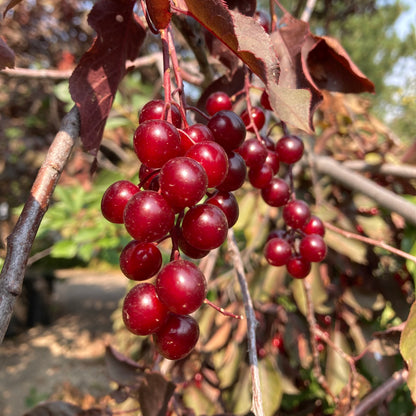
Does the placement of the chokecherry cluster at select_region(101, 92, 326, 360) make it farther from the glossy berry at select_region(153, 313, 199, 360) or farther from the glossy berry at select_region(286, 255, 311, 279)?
the glossy berry at select_region(286, 255, 311, 279)

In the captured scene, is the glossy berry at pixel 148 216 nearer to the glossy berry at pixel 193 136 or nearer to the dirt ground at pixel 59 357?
the glossy berry at pixel 193 136

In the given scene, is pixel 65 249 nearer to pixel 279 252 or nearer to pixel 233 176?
pixel 279 252

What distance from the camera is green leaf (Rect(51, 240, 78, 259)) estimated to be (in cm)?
128

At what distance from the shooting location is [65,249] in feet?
4.30

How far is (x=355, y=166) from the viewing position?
4.00ft

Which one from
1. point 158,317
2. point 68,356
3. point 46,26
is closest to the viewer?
point 158,317

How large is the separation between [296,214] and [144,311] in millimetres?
319

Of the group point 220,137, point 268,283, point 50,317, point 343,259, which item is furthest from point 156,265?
point 50,317

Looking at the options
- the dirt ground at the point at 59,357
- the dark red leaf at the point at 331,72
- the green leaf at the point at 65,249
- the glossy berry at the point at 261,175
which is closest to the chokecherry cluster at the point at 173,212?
the glossy berry at the point at 261,175

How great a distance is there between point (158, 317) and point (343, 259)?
911mm

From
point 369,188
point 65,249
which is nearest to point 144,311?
point 369,188

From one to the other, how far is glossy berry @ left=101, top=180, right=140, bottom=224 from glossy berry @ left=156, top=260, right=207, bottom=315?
88mm

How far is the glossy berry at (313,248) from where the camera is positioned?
0.58 m

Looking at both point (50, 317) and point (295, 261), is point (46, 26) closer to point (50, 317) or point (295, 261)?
point (295, 261)
